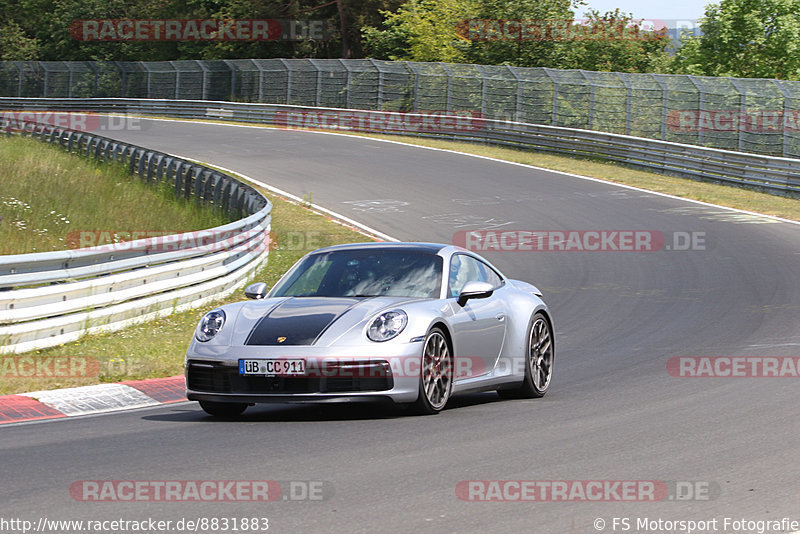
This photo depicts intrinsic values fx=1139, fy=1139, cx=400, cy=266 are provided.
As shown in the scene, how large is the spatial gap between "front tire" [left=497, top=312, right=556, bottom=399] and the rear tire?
2510 mm

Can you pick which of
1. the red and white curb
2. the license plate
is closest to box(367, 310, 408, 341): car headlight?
the license plate

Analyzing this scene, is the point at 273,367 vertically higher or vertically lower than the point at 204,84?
lower

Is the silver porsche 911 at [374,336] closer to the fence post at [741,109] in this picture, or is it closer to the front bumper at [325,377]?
the front bumper at [325,377]

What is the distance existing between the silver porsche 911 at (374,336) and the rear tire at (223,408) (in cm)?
1

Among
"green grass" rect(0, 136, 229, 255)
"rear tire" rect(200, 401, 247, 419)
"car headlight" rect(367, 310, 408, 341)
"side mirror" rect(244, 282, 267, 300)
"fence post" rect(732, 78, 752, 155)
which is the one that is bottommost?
"rear tire" rect(200, 401, 247, 419)

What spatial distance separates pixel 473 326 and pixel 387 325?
111 centimetres

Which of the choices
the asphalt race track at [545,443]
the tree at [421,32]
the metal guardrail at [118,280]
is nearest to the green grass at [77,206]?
the metal guardrail at [118,280]

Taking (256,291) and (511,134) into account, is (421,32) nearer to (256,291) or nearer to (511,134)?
(511,134)

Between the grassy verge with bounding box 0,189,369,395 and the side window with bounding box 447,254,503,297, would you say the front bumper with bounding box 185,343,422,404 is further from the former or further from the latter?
the grassy verge with bounding box 0,189,369,395

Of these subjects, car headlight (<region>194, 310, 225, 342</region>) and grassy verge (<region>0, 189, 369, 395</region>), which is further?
grassy verge (<region>0, 189, 369, 395</region>)

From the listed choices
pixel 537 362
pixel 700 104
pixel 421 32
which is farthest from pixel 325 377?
pixel 421 32

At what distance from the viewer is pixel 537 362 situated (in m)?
10.0

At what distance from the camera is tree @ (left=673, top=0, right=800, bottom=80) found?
62781 millimetres

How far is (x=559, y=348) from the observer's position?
522 inches
